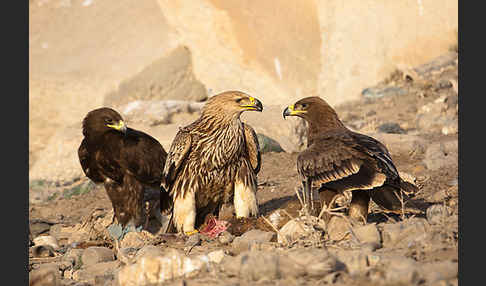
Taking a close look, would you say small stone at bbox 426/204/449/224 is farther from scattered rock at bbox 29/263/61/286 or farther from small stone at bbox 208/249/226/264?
scattered rock at bbox 29/263/61/286

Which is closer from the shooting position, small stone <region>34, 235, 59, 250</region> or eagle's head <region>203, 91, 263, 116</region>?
eagle's head <region>203, 91, 263, 116</region>

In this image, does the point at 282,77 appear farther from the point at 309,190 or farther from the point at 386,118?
the point at 309,190

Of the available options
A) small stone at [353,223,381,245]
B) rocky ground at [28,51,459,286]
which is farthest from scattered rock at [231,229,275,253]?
small stone at [353,223,381,245]

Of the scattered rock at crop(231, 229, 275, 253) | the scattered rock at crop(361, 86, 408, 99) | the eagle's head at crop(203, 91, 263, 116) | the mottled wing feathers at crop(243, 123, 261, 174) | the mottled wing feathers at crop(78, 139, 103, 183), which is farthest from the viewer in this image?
the scattered rock at crop(361, 86, 408, 99)

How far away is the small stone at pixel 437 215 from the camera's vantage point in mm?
5012

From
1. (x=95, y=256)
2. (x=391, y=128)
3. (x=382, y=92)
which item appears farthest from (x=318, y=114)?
(x=382, y=92)

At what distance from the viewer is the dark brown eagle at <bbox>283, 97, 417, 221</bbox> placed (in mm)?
5336

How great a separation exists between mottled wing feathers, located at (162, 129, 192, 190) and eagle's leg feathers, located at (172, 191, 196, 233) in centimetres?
23

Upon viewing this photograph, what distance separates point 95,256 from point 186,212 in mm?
1002

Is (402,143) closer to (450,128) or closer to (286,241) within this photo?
(450,128)

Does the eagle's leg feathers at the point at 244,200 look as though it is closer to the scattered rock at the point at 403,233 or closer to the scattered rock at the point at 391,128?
the scattered rock at the point at 403,233

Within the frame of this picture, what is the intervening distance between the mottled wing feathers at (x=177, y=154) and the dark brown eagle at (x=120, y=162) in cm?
93

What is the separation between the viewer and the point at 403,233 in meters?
4.69

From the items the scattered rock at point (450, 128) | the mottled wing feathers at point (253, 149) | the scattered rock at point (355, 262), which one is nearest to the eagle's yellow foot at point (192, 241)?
the mottled wing feathers at point (253, 149)
